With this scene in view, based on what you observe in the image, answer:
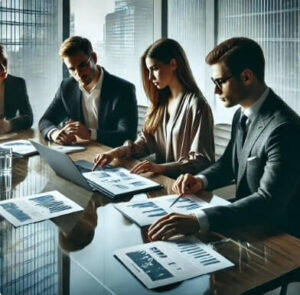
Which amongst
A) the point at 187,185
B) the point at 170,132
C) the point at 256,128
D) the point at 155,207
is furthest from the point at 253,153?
the point at 170,132

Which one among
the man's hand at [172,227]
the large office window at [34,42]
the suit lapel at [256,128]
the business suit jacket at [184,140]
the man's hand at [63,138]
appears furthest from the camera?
the large office window at [34,42]

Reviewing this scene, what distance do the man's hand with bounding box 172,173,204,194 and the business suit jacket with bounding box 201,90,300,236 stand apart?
15 cm

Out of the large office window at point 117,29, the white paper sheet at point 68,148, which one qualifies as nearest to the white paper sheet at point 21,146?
the white paper sheet at point 68,148

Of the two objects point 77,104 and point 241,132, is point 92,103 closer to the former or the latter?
point 77,104

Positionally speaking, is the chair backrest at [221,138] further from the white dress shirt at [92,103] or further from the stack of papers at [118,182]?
the stack of papers at [118,182]

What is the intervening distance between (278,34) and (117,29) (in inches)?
56.4

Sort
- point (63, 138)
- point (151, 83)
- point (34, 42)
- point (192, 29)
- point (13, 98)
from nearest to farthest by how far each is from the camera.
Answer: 1. point (151, 83)
2. point (63, 138)
3. point (13, 98)
4. point (34, 42)
5. point (192, 29)

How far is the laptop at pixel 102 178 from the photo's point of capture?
1616 mm

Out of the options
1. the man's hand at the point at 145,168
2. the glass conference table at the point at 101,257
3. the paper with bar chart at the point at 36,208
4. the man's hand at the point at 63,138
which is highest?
the man's hand at the point at 63,138

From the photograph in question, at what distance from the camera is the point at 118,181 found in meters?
1.74

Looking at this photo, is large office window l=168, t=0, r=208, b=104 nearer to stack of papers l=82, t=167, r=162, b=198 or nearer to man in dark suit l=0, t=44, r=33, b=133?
man in dark suit l=0, t=44, r=33, b=133

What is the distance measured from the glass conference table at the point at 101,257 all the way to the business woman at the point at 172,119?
0.68 metres

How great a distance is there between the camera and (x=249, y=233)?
1227mm

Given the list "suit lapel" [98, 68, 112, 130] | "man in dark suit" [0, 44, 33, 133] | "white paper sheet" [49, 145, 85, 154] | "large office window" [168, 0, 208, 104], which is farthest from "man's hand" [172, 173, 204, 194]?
"large office window" [168, 0, 208, 104]
